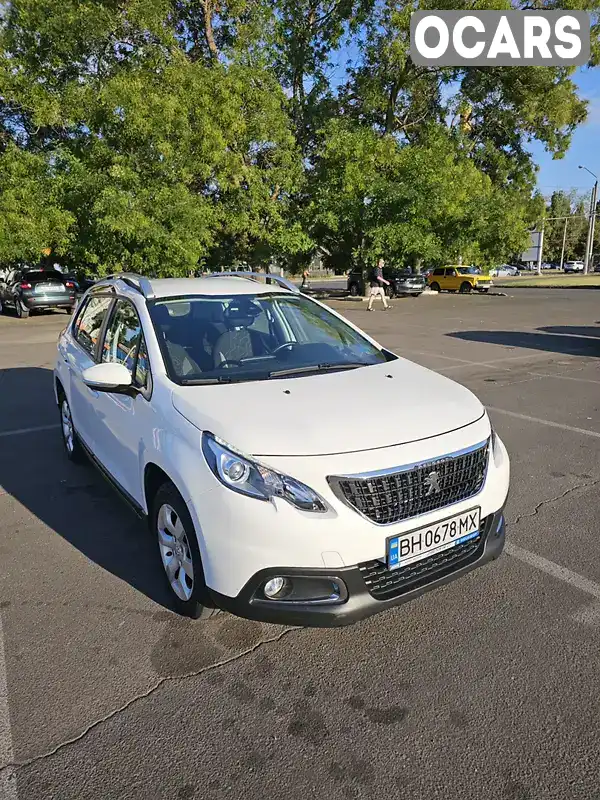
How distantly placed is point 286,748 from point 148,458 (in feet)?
4.85

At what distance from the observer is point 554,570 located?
3.32 meters

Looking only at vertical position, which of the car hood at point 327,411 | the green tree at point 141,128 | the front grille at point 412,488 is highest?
the green tree at point 141,128

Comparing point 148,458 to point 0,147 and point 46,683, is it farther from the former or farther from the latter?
point 0,147

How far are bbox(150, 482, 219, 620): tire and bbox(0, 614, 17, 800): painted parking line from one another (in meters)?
0.82

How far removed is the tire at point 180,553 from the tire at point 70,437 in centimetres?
218

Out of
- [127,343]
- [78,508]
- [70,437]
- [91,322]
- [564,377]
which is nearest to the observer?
[127,343]

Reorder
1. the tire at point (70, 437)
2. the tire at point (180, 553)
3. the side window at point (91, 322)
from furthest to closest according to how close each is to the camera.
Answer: the tire at point (70, 437) < the side window at point (91, 322) < the tire at point (180, 553)

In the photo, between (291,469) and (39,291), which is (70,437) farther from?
(39,291)

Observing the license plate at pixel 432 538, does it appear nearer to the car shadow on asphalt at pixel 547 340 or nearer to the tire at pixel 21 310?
the car shadow on asphalt at pixel 547 340

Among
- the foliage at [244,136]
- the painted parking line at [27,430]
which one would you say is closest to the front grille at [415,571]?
the painted parking line at [27,430]

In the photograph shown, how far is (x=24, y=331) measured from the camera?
16516 mm

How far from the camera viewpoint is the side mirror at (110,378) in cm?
315

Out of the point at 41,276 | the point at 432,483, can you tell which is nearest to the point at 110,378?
the point at 432,483

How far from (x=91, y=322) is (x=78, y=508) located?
144cm
